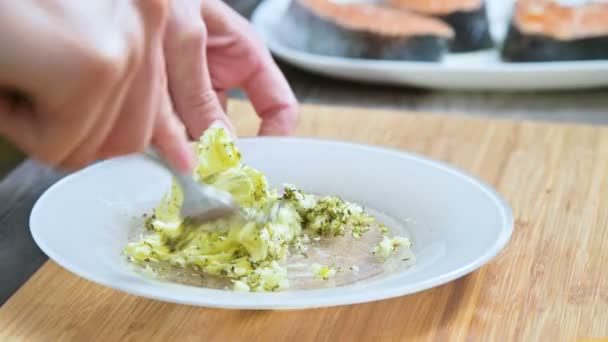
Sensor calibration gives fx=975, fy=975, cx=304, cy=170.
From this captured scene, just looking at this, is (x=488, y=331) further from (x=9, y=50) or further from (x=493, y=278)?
(x=9, y=50)

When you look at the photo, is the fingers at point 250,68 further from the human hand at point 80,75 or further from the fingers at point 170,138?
the human hand at point 80,75

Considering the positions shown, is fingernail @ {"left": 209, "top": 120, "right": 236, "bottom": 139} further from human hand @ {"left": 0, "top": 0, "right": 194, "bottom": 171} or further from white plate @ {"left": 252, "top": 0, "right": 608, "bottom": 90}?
white plate @ {"left": 252, "top": 0, "right": 608, "bottom": 90}

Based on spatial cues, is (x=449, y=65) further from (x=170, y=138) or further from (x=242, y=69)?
(x=170, y=138)

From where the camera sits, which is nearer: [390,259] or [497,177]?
[390,259]

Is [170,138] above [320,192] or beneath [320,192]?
above

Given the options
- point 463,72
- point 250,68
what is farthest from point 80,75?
point 463,72

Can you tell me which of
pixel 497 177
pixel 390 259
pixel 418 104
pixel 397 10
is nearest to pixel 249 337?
pixel 390 259

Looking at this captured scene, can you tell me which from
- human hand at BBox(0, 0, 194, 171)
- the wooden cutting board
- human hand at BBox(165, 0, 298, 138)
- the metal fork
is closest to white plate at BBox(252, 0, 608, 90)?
human hand at BBox(165, 0, 298, 138)
